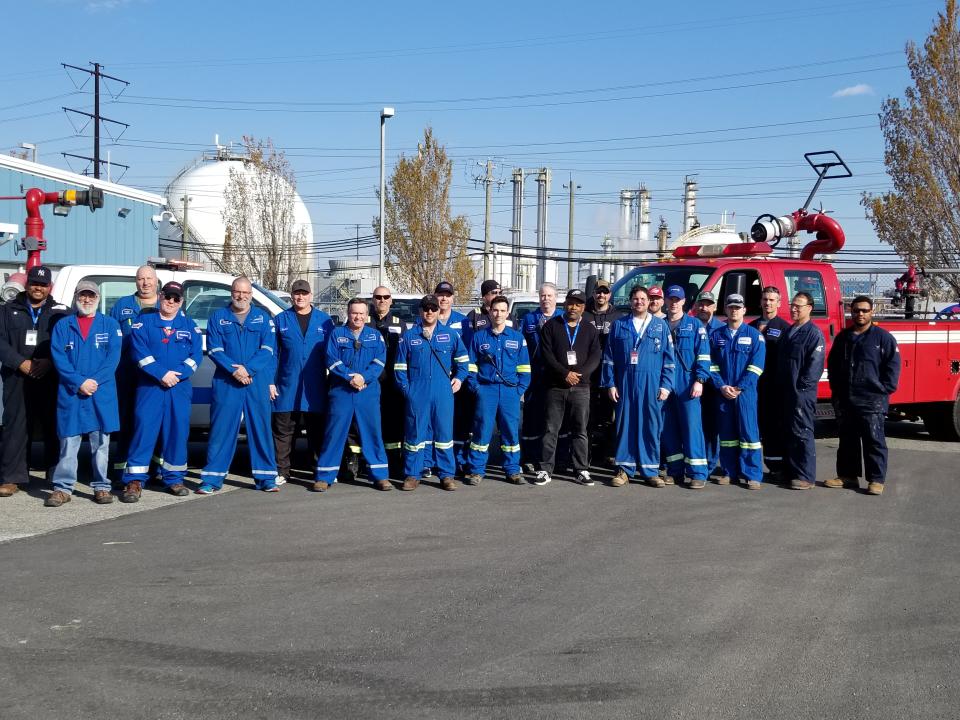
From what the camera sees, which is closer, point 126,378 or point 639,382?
point 126,378

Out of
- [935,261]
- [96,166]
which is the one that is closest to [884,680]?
[935,261]

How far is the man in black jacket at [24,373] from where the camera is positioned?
29.2ft

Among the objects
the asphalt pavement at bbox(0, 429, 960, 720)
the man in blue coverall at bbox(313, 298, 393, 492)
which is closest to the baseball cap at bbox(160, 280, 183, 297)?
the man in blue coverall at bbox(313, 298, 393, 492)

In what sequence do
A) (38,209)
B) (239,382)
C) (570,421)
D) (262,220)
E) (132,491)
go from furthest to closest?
(262,220)
(38,209)
(570,421)
(239,382)
(132,491)

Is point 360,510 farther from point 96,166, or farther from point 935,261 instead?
point 96,166

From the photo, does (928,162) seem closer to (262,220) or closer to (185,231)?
(262,220)

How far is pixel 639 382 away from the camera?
10.0 meters

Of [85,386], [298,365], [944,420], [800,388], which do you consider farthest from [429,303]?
[944,420]

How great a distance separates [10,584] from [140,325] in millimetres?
3303

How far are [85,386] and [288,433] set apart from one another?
6.87 ft

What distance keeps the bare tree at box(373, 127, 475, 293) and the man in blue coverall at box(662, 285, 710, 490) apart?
30275mm

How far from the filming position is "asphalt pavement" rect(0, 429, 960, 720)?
459 centimetres

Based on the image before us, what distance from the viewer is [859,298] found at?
991 cm

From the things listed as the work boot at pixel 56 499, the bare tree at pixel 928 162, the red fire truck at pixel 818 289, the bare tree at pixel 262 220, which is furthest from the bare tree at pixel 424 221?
the work boot at pixel 56 499
